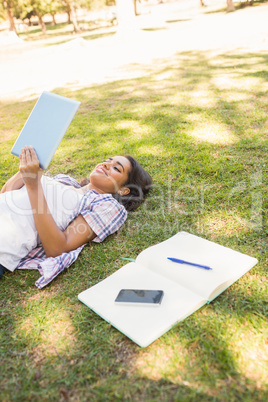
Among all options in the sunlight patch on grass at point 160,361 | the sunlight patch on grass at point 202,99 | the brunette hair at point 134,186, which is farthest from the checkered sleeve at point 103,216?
the sunlight patch on grass at point 202,99

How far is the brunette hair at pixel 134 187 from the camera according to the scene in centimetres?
297

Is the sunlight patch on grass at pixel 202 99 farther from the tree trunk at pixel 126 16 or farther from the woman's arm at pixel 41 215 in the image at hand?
the tree trunk at pixel 126 16

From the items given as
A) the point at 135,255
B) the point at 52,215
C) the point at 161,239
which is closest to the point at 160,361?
the point at 135,255

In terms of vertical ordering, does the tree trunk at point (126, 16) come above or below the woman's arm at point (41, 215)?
above

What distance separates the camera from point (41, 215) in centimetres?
230

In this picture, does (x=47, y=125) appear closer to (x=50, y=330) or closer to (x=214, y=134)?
(x=50, y=330)

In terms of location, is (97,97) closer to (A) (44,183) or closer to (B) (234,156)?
(B) (234,156)

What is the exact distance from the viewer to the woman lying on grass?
2.32 m

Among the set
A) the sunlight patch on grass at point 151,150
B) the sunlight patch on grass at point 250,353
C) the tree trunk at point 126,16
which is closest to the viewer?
the sunlight patch on grass at point 250,353

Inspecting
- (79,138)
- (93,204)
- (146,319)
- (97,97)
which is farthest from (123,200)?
(97,97)

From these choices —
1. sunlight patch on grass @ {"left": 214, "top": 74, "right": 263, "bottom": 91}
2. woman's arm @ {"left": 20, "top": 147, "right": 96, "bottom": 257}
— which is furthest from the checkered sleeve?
sunlight patch on grass @ {"left": 214, "top": 74, "right": 263, "bottom": 91}

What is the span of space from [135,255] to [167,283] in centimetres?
47

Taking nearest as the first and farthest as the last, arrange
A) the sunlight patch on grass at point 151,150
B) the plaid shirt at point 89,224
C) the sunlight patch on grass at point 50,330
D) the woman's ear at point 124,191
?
the sunlight patch on grass at point 50,330
the plaid shirt at point 89,224
the woman's ear at point 124,191
the sunlight patch on grass at point 151,150

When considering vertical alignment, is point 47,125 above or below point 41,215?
above
